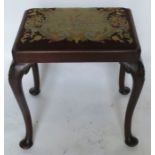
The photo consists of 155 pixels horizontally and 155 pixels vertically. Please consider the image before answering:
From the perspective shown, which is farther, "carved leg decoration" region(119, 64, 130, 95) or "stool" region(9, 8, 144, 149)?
"carved leg decoration" region(119, 64, 130, 95)

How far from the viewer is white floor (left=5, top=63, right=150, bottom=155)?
1.26m

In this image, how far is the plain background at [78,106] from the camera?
1264 millimetres

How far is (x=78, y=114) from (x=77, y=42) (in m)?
0.43

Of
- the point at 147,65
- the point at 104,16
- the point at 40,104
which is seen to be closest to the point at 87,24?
the point at 104,16

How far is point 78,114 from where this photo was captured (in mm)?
1392

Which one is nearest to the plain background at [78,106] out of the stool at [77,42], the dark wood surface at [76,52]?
the stool at [77,42]

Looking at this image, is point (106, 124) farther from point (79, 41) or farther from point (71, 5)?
point (71, 5)

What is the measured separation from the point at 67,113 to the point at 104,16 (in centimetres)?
46

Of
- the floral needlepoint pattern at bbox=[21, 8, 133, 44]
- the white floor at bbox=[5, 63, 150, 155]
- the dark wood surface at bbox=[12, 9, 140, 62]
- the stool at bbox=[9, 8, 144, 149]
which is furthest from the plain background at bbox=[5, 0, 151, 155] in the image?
the dark wood surface at bbox=[12, 9, 140, 62]

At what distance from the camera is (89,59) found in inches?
41.1

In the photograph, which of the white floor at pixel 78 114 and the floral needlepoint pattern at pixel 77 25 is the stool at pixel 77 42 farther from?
the white floor at pixel 78 114

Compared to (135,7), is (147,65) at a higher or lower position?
lower

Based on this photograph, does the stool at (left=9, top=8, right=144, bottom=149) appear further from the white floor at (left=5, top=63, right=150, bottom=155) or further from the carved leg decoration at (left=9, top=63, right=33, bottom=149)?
the white floor at (left=5, top=63, right=150, bottom=155)

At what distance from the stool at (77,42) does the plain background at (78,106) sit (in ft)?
0.39
